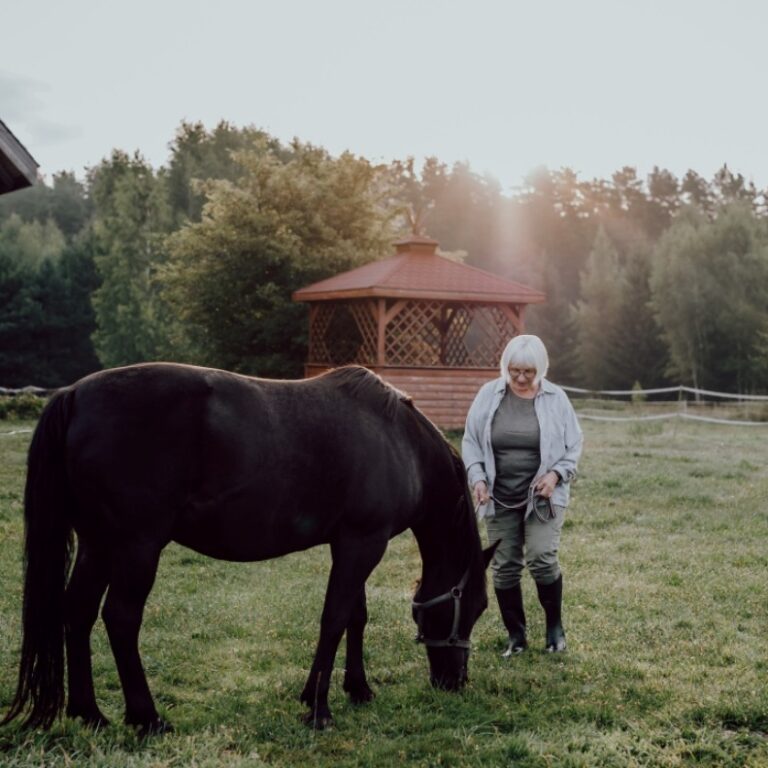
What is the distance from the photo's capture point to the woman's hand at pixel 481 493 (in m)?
4.82

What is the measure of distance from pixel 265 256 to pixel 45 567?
18306 mm

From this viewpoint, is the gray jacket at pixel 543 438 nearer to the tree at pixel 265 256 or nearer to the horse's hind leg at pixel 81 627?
the horse's hind leg at pixel 81 627

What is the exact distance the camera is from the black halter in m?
4.18

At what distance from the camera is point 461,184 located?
65438 millimetres

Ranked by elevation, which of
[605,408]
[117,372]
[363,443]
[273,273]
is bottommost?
[605,408]

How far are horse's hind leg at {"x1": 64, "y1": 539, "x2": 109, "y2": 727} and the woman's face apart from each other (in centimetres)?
239

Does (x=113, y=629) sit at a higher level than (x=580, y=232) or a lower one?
lower

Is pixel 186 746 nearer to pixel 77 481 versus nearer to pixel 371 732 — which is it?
pixel 371 732

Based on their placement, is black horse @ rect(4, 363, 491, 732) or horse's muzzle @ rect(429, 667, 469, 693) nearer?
black horse @ rect(4, 363, 491, 732)

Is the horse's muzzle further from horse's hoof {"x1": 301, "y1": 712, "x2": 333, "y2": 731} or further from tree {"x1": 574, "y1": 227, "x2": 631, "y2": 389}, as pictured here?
tree {"x1": 574, "y1": 227, "x2": 631, "y2": 389}

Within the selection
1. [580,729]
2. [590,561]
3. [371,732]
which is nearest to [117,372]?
[371,732]

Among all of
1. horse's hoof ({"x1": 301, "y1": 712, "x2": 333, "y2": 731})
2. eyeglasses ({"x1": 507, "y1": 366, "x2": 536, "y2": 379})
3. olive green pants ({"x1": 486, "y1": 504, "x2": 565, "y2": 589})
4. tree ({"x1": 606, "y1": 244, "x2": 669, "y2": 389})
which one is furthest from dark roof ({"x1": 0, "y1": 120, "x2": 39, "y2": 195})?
tree ({"x1": 606, "y1": 244, "x2": 669, "y2": 389})

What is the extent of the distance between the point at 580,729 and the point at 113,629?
6.39ft

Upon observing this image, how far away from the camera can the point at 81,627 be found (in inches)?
142
